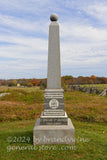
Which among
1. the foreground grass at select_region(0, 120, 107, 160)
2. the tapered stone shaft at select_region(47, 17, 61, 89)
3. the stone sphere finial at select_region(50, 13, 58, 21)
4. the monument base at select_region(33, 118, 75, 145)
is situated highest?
the stone sphere finial at select_region(50, 13, 58, 21)

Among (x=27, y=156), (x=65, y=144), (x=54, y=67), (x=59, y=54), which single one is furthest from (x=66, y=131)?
(x=59, y=54)

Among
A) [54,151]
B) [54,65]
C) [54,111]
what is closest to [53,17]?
[54,65]

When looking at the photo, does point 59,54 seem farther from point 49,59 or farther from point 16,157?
point 16,157

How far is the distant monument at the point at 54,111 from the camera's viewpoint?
18.7 feet

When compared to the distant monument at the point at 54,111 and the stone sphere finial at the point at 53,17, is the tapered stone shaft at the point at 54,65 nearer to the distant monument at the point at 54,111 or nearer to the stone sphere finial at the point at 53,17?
the distant monument at the point at 54,111

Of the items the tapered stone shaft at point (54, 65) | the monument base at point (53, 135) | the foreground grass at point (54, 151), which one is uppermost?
the tapered stone shaft at point (54, 65)

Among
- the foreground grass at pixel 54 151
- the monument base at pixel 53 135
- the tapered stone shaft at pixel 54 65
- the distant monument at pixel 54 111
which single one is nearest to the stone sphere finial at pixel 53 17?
the distant monument at pixel 54 111

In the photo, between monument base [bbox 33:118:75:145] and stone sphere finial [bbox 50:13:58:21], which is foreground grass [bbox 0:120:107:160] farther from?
stone sphere finial [bbox 50:13:58:21]

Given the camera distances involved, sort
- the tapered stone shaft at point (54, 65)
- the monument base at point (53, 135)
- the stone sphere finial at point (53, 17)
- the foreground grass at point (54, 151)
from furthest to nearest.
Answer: the stone sphere finial at point (53, 17)
the tapered stone shaft at point (54, 65)
the monument base at point (53, 135)
the foreground grass at point (54, 151)

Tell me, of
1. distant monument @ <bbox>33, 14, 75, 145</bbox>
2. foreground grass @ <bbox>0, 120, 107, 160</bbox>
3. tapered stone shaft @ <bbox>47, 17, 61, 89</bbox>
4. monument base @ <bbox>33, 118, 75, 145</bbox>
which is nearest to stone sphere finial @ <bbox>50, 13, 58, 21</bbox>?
distant monument @ <bbox>33, 14, 75, 145</bbox>

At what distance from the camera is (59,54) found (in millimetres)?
6414

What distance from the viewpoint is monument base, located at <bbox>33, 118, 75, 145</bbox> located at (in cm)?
569

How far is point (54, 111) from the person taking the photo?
620 centimetres

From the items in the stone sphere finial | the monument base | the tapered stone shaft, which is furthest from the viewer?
the stone sphere finial
